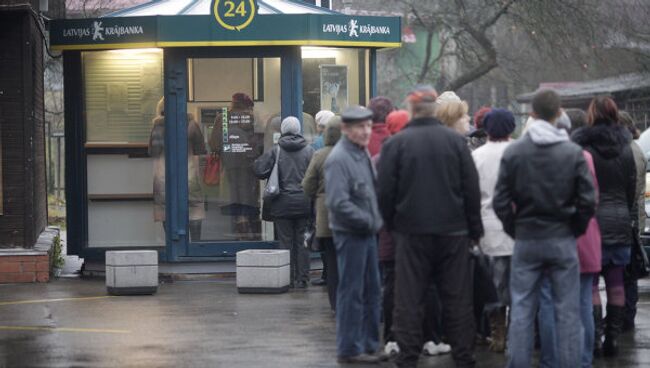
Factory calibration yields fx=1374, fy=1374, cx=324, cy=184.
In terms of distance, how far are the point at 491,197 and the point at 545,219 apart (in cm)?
122

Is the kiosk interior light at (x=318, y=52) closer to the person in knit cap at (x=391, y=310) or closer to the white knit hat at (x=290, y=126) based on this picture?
the white knit hat at (x=290, y=126)

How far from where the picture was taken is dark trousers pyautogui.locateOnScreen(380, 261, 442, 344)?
10.1 m

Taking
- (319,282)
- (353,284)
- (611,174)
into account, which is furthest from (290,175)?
(611,174)

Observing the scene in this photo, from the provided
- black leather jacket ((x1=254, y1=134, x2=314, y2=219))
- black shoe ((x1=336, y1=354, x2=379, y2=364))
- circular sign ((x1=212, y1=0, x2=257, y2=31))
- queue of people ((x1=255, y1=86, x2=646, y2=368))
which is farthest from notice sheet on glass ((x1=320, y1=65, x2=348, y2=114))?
black shoe ((x1=336, y1=354, x2=379, y2=364))

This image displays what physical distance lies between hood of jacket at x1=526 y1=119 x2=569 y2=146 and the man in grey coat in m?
1.44

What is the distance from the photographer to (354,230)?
9.71 m

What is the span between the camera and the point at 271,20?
15008mm

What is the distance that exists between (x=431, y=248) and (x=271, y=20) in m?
6.49

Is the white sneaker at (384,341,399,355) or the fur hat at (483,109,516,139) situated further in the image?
the white sneaker at (384,341,399,355)

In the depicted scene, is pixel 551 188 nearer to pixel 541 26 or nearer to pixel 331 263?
pixel 331 263

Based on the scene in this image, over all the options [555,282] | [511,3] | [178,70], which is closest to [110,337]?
[555,282]

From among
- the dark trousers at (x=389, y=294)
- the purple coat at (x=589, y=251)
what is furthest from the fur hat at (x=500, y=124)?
the dark trousers at (x=389, y=294)

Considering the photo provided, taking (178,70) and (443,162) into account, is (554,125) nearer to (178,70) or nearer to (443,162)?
(443,162)

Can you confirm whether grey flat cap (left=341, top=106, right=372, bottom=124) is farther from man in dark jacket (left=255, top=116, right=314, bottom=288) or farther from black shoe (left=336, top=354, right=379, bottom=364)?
man in dark jacket (left=255, top=116, right=314, bottom=288)
